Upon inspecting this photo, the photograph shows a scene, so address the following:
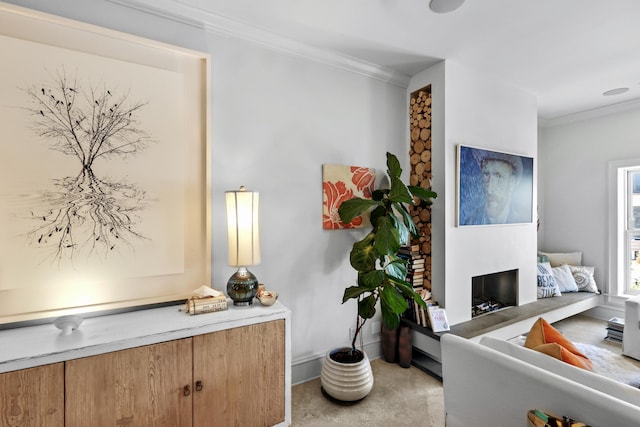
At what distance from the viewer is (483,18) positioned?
2025mm

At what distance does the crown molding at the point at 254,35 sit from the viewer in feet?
6.06

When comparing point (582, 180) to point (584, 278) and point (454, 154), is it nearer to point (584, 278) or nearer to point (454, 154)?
point (584, 278)

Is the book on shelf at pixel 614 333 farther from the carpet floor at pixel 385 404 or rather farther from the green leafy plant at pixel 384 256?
the green leafy plant at pixel 384 256

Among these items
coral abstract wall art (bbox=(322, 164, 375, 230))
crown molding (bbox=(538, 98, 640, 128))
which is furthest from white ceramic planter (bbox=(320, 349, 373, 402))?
crown molding (bbox=(538, 98, 640, 128))

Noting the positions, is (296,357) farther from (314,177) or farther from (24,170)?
(24,170)

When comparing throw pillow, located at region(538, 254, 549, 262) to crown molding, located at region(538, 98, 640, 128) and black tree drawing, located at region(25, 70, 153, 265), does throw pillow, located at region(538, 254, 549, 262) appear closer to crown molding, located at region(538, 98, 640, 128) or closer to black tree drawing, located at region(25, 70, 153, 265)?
crown molding, located at region(538, 98, 640, 128)

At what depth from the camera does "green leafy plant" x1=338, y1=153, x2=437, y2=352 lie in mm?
2146

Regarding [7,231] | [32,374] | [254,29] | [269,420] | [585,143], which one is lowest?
[269,420]

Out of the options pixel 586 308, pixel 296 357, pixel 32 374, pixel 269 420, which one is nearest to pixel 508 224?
pixel 586 308

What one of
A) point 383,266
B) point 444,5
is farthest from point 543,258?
point 444,5

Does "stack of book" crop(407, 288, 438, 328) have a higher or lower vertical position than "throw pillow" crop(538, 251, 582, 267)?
lower

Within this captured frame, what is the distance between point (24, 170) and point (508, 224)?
12.2ft

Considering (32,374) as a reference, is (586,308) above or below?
below

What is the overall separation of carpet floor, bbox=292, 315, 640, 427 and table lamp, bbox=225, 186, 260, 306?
2.95 ft
